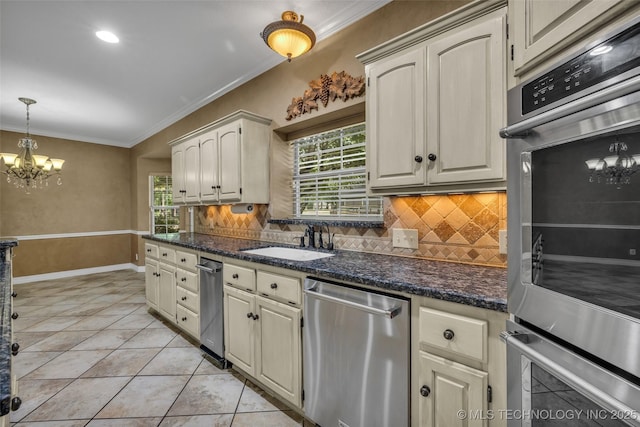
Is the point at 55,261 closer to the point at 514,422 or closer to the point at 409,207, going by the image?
the point at 409,207

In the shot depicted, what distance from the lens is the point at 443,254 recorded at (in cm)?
175

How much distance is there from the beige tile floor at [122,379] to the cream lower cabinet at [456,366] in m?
0.99

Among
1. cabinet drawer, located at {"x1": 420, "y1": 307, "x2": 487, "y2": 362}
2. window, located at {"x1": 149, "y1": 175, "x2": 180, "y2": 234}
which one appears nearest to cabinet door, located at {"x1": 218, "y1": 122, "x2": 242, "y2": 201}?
cabinet drawer, located at {"x1": 420, "y1": 307, "x2": 487, "y2": 362}

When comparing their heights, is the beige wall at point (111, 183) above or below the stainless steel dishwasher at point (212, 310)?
above

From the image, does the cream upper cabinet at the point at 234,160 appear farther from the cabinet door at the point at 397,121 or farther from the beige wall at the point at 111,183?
the cabinet door at the point at 397,121

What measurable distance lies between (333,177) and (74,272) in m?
5.91

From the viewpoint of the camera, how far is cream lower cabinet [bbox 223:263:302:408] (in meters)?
1.71

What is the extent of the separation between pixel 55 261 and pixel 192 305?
4651mm

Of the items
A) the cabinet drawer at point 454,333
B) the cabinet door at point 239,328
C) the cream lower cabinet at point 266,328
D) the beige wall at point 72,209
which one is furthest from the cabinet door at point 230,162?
the beige wall at point 72,209

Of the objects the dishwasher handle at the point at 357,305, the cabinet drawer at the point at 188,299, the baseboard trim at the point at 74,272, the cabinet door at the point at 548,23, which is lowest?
the baseboard trim at the point at 74,272

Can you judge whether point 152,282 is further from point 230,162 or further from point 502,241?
point 502,241

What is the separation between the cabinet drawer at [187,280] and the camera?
2.61 m

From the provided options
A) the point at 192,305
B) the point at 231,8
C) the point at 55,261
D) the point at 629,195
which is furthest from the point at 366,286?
the point at 55,261

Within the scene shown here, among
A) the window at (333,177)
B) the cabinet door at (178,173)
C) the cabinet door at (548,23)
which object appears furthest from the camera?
the cabinet door at (178,173)
